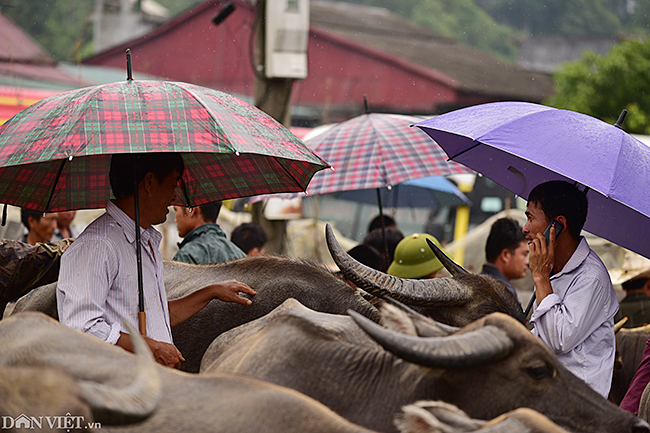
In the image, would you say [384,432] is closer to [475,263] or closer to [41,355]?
[41,355]

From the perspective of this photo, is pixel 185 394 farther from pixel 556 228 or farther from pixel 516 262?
pixel 516 262

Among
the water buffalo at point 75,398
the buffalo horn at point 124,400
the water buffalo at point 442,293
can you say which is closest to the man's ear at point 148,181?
the water buffalo at point 442,293

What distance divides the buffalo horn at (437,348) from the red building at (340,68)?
62.1 feet

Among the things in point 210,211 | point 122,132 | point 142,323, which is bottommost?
point 210,211

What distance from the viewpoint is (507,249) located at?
20.9 ft

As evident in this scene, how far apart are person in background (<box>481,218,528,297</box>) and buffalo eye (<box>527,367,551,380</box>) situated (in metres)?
3.42

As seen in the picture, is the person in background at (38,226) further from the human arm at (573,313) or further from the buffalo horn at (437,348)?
the buffalo horn at (437,348)

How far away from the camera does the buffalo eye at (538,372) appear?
9.57 ft

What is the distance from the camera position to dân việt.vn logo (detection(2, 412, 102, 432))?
2197 mm

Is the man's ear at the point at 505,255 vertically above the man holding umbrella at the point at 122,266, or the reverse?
the man holding umbrella at the point at 122,266

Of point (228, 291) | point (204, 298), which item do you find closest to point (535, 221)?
point (228, 291)

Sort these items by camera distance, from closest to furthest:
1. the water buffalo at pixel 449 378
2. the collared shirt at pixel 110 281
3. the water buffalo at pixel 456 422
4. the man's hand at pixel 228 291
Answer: the water buffalo at pixel 456 422, the water buffalo at pixel 449 378, the collared shirt at pixel 110 281, the man's hand at pixel 228 291

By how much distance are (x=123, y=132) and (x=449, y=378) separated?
5.76 feet

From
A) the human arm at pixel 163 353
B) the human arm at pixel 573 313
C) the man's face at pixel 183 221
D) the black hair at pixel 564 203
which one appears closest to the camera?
the human arm at pixel 163 353
